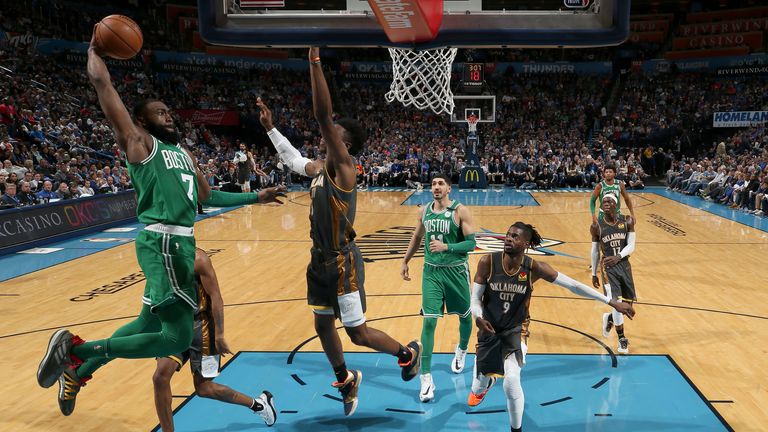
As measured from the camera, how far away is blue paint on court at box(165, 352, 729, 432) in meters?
4.77

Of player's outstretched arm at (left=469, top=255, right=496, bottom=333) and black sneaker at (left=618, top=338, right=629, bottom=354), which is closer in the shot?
player's outstretched arm at (left=469, top=255, right=496, bottom=333)

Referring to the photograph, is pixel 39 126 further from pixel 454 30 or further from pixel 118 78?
pixel 454 30

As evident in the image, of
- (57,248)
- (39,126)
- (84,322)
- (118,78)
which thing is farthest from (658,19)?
(84,322)

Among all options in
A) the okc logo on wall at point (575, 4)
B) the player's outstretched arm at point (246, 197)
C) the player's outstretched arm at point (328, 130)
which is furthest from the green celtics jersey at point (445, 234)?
the okc logo on wall at point (575, 4)

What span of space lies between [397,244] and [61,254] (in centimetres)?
636

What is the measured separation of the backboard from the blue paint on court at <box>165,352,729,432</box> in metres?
3.00

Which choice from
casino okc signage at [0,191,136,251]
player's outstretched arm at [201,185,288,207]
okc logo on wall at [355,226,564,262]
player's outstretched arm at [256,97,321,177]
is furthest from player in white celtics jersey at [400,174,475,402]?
casino okc signage at [0,191,136,251]

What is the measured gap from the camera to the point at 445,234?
5.62m

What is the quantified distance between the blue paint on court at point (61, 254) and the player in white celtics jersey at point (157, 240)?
280 inches

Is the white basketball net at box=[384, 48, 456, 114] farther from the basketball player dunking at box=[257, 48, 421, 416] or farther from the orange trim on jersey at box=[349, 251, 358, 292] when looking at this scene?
the orange trim on jersey at box=[349, 251, 358, 292]

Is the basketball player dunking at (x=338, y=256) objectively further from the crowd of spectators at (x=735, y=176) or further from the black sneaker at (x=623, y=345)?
the crowd of spectators at (x=735, y=176)

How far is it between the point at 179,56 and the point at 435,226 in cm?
2905

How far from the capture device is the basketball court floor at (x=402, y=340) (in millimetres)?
4934

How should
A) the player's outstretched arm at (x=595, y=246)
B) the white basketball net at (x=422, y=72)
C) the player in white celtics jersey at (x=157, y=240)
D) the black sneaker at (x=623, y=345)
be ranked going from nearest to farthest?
the player in white celtics jersey at (x=157, y=240), the black sneaker at (x=623, y=345), the player's outstretched arm at (x=595, y=246), the white basketball net at (x=422, y=72)
